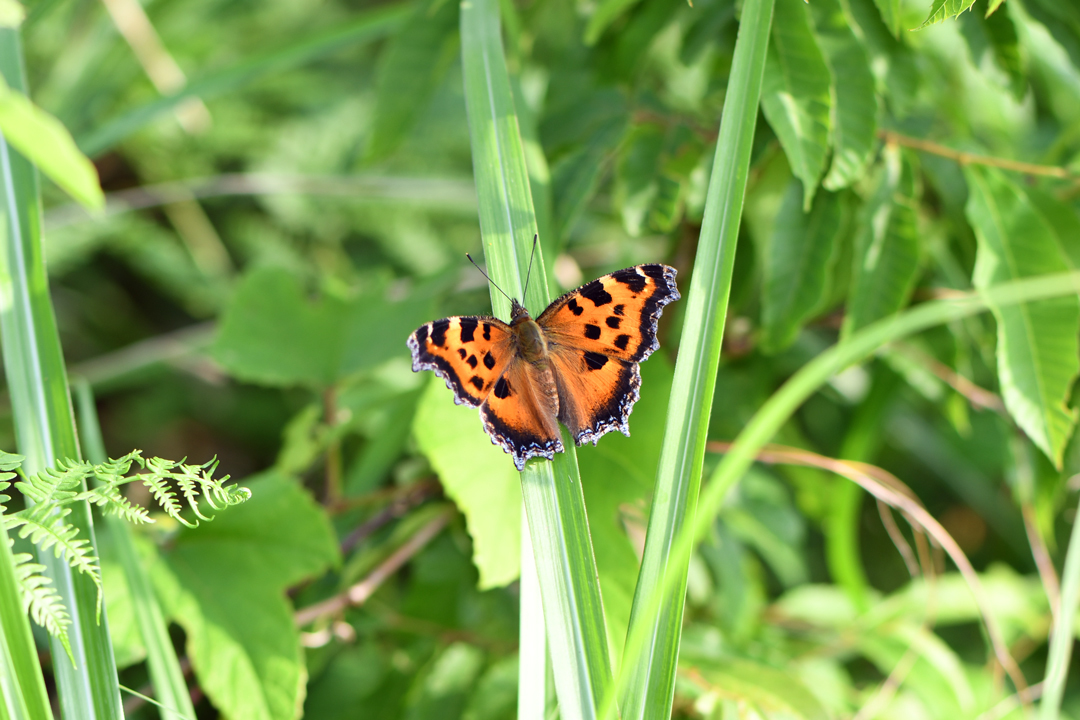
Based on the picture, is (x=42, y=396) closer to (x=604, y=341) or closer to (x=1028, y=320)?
(x=604, y=341)

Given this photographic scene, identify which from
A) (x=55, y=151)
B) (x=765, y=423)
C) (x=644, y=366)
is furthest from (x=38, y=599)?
(x=644, y=366)

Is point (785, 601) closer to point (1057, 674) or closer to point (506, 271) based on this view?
point (1057, 674)

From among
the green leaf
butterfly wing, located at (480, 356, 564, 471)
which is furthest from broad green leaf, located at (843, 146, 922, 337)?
butterfly wing, located at (480, 356, 564, 471)

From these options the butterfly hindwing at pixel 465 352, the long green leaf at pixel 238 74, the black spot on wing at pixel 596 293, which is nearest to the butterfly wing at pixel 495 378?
the butterfly hindwing at pixel 465 352

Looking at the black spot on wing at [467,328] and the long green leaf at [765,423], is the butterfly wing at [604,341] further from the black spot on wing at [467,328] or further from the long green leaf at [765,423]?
the long green leaf at [765,423]

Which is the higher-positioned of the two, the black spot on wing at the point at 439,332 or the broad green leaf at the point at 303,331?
the broad green leaf at the point at 303,331
